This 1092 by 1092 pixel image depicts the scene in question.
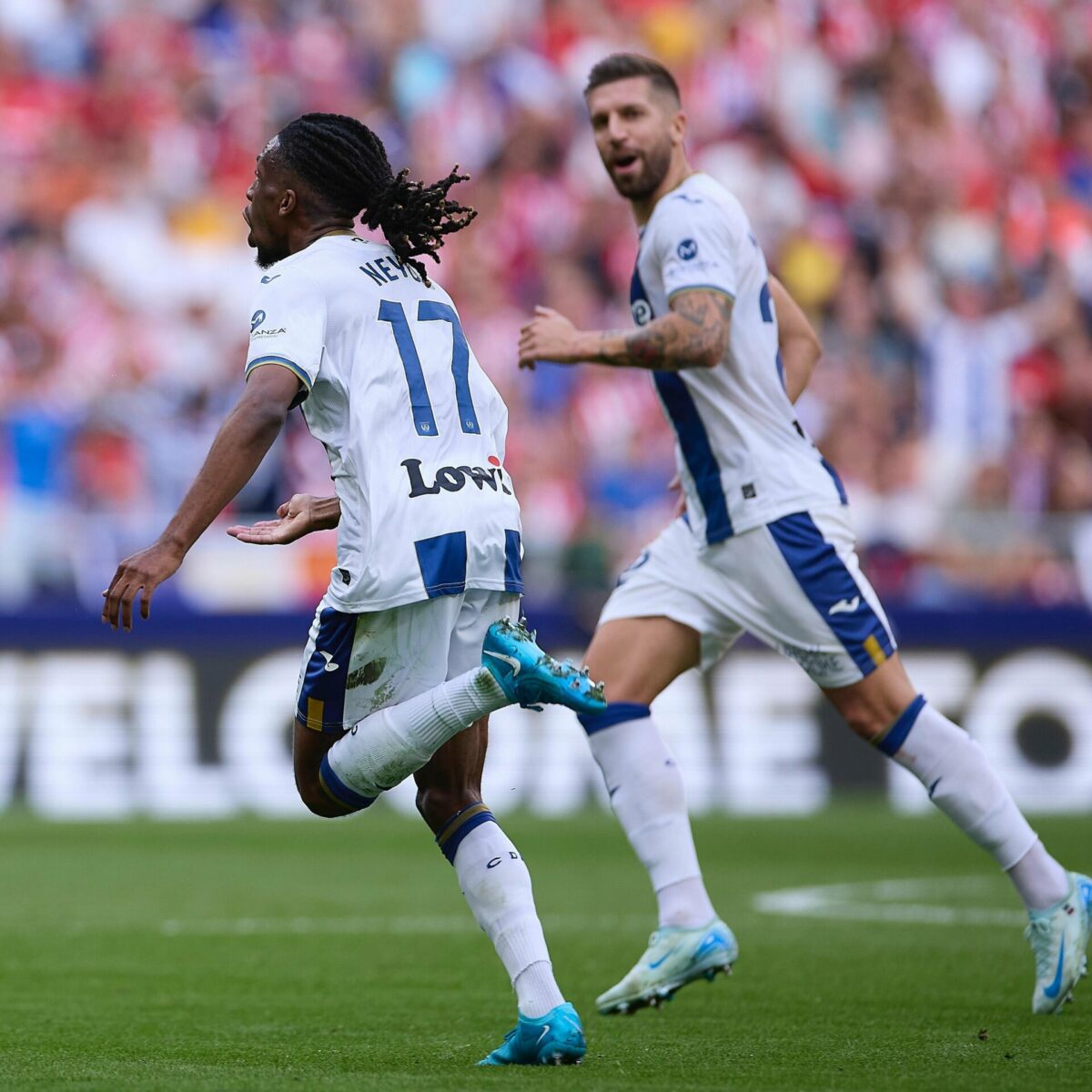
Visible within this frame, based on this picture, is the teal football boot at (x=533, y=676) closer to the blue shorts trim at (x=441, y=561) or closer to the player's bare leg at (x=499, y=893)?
the blue shorts trim at (x=441, y=561)

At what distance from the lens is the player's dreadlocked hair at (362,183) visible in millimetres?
4793

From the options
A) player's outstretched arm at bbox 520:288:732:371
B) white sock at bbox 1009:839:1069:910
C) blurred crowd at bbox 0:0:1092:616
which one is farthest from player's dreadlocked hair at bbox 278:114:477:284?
blurred crowd at bbox 0:0:1092:616

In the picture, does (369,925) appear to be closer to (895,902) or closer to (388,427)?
(895,902)

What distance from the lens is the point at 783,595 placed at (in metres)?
5.97

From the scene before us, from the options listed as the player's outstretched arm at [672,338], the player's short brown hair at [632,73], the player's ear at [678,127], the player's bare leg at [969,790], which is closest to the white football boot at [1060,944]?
the player's bare leg at [969,790]

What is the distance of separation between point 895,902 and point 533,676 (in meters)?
4.63

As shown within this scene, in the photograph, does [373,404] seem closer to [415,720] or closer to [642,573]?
[415,720]

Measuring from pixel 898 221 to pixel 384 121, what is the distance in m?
4.54

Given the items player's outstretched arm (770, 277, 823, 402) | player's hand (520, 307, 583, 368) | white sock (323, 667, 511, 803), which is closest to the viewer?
white sock (323, 667, 511, 803)

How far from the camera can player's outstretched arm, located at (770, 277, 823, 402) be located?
6.28m

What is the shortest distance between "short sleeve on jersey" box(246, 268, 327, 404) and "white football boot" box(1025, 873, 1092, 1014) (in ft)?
8.75

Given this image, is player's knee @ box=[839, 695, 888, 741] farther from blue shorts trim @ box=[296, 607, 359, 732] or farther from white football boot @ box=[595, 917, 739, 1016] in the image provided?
blue shorts trim @ box=[296, 607, 359, 732]

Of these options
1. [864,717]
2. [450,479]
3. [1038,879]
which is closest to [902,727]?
[864,717]

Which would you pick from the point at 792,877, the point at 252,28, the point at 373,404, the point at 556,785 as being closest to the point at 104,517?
the point at 556,785
